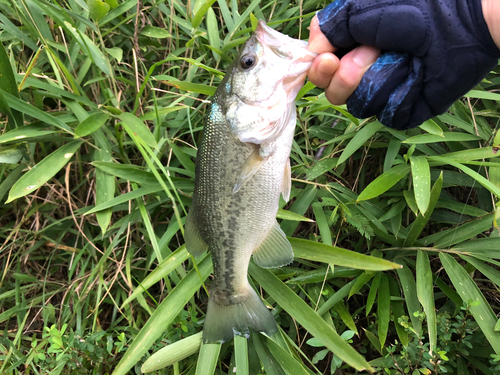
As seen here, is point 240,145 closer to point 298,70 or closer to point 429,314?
point 298,70

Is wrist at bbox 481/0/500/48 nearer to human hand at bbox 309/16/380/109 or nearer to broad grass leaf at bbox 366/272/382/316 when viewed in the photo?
human hand at bbox 309/16/380/109

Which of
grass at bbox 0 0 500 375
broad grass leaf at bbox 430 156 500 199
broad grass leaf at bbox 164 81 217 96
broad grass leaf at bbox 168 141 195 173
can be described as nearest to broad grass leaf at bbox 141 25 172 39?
grass at bbox 0 0 500 375

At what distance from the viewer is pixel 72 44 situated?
223 cm

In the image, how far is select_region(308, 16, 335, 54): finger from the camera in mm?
1201

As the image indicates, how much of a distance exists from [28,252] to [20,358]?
730mm

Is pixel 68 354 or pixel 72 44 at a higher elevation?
pixel 72 44

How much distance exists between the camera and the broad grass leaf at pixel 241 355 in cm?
153

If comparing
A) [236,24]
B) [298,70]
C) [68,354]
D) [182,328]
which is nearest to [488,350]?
[182,328]

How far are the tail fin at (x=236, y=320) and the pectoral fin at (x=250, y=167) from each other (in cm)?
60

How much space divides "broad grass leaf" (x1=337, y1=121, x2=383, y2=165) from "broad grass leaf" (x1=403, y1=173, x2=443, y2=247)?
470 mm

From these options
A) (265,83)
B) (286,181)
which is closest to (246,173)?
(286,181)

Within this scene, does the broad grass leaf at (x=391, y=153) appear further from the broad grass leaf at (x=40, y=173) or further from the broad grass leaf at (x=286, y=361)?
the broad grass leaf at (x=40, y=173)

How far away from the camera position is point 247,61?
1.36 metres

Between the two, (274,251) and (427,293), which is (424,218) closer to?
(427,293)
